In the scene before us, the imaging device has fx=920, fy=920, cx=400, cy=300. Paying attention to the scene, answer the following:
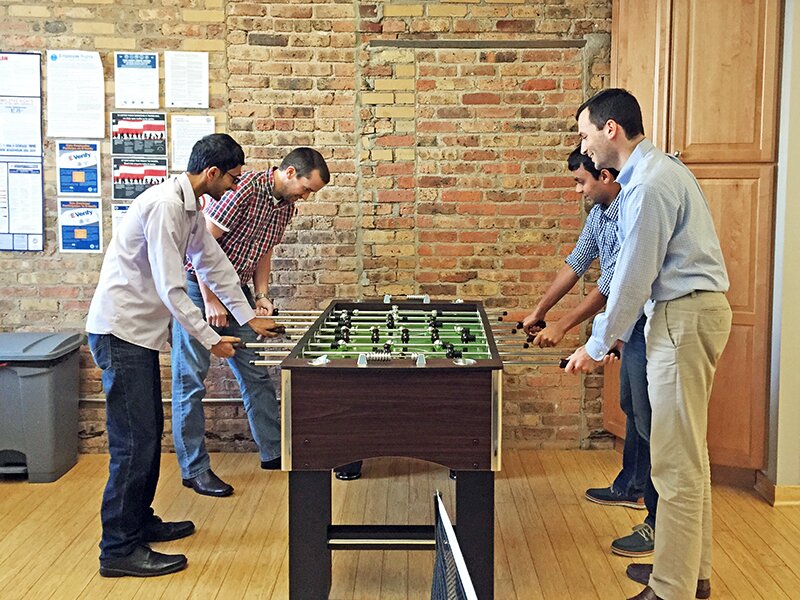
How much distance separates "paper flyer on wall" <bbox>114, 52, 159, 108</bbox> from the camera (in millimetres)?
4883

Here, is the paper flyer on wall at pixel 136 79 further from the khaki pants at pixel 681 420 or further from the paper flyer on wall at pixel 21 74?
the khaki pants at pixel 681 420

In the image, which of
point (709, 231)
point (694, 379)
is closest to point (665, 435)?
point (694, 379)

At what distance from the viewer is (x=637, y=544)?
3652 millimetres

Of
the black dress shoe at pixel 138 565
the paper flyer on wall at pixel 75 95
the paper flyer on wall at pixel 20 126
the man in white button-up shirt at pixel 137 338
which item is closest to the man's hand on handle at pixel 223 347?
the man in white button-up shirt at pixel 137 338

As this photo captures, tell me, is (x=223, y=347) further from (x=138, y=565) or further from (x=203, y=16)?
(x=203, y=16)

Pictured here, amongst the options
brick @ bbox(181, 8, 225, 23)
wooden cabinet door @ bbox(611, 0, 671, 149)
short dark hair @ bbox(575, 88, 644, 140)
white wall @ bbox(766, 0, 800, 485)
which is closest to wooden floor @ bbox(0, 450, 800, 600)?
white wall @ bbox(766, 0, 800, 485)

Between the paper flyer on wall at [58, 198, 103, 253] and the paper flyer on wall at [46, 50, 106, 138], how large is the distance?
0.37 m

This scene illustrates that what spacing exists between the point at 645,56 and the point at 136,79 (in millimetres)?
2639

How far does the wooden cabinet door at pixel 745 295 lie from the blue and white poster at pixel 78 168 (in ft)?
10.1

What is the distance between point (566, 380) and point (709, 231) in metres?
2.18

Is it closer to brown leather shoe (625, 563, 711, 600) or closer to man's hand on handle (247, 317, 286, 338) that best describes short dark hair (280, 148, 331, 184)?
man's hand on handle (247, 317, 286, 338)

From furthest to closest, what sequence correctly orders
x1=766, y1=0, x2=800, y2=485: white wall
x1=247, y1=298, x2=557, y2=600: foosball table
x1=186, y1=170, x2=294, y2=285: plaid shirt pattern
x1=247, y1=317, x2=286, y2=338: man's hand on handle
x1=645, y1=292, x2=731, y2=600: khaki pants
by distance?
x1=186, y1=170, x2=294, y2=285: plaid shirt pattern, x1=766, y1=0, x2=800, y2=485: white wall, x1=247, y1=317, x2=286, y2=338: man's hand on handle, x1=645, y1=292, x2=731, y2=600: khaki pants, x1=247, y1=298, x2=557, y2=600: foosball table

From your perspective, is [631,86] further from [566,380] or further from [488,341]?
[488,341]

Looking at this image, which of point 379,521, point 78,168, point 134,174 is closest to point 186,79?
point 134,174
